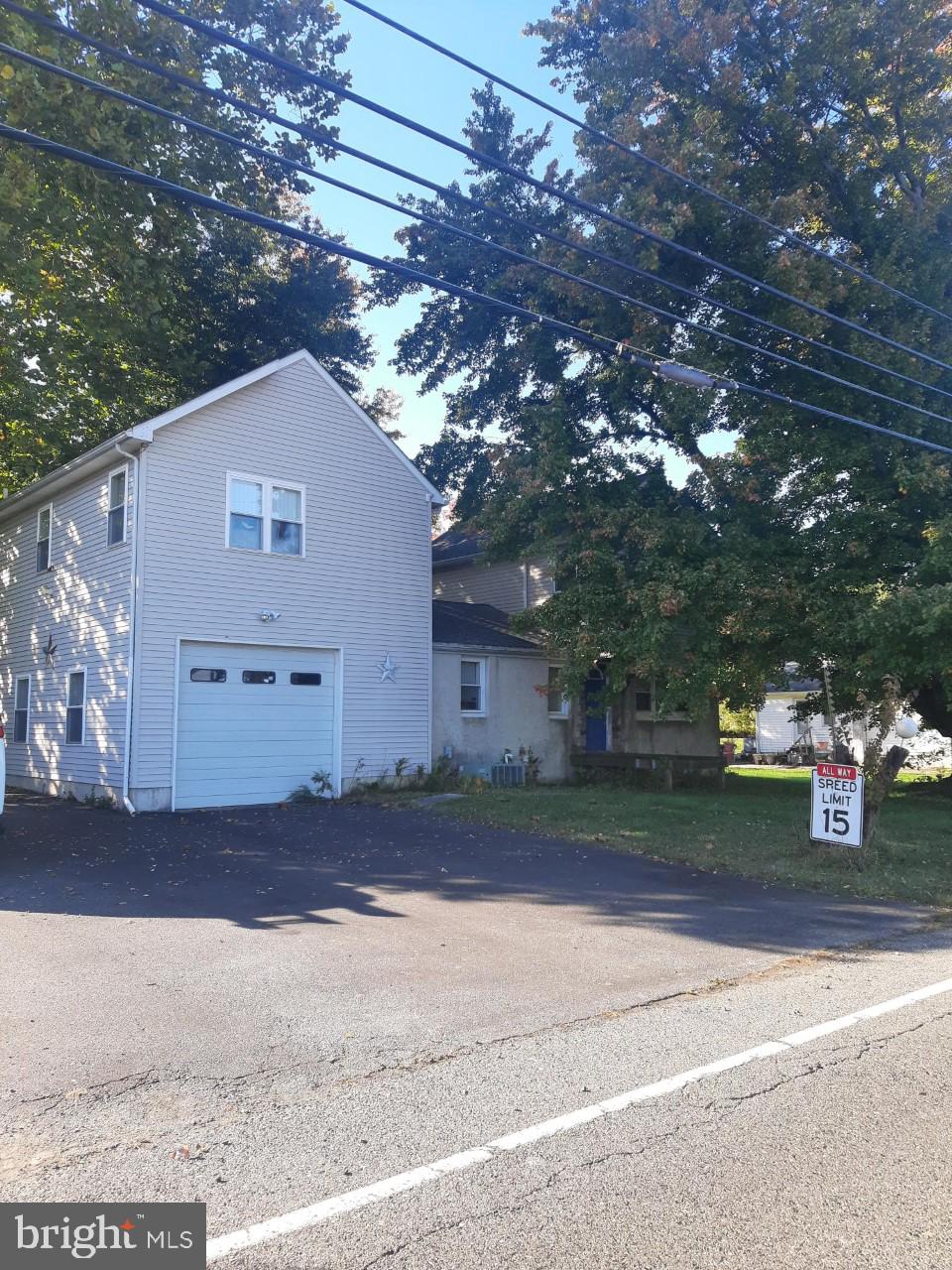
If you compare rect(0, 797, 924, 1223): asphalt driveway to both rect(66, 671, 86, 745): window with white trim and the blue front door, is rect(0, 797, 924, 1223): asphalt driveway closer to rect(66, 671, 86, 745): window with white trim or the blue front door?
rect(66, 671, 86, 745): window with white trim

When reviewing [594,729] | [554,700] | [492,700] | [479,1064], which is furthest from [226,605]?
[479,1064]

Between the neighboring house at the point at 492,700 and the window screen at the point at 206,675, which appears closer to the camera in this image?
the window screen at the point at 206,675

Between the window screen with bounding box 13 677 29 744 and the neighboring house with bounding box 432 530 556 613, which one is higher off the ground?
the neighboring house with bounding box 432 530 556 613

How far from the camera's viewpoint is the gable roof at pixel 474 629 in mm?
19875

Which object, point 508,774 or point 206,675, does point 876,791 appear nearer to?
point 508,774

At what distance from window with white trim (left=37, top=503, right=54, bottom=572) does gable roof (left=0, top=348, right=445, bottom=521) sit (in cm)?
30

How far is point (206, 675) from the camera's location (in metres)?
15.3

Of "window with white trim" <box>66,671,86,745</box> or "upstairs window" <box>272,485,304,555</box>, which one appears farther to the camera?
"upstairs window" <box>272,485,304,555</box>

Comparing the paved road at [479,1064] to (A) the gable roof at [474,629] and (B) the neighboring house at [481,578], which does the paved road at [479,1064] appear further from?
(B) the neighboring house at [481,578]

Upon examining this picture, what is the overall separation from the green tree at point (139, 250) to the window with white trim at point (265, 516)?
5211 mm

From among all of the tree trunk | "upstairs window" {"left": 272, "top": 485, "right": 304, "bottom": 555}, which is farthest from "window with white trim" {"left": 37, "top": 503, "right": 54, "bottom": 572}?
the tree trunk

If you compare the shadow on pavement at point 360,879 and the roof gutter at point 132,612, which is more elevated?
the roof gutter at point 132,612

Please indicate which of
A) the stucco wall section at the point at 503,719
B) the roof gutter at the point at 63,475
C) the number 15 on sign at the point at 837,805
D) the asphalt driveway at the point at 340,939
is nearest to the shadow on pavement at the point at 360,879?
the asphalt driveway at the point at 340,939

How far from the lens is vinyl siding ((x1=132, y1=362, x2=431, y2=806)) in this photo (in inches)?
581
